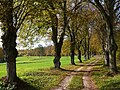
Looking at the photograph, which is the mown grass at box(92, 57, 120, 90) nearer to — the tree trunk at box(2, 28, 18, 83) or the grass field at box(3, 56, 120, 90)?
the grass field at box(3, 56, 120, 90)

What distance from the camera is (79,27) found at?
6850cm

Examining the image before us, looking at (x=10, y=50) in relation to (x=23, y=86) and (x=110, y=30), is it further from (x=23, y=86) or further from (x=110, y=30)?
(x=110, y=30)

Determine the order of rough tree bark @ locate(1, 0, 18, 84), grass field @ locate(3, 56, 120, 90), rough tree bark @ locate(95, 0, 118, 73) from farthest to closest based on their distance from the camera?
rough tree bark @ locate(95, 0, 118, 73) < rough tree bark @ locate(1, 0, 18, 84) < grass field @ locate(3, 56, 120, 90)

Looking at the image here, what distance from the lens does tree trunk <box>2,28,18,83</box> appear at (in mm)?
23734

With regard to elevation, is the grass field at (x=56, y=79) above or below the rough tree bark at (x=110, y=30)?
below

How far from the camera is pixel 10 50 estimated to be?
2383 centimetres

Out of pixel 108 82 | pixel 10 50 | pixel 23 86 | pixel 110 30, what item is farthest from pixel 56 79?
pixel 110 30

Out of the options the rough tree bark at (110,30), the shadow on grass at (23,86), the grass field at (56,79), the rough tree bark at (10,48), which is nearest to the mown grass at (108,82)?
the grass field at (56,79)

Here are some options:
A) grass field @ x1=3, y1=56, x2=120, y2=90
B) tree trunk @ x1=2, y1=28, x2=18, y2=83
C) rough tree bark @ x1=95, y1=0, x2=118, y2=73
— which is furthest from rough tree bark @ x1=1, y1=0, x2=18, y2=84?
rough tree bark @ x1=95, y1=0, x2=118, y2=73

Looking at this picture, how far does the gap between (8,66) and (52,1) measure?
6.53 metres

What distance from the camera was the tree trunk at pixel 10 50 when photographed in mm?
23734

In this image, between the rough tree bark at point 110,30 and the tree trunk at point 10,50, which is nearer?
the tree trunk at point 10,50

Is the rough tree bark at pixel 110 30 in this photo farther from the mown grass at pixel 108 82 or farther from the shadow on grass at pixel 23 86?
the shadow on grass at pixel 23 86

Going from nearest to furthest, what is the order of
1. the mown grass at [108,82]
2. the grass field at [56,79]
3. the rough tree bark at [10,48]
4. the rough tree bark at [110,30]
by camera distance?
1. the mown grass at [108,82]
2. the grass field at [56,79]
3. the rough tree bark at [10,48]
4. the rough tree bark at [110,30]
